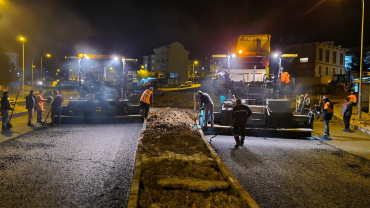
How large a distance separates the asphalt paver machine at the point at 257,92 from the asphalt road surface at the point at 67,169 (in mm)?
4494

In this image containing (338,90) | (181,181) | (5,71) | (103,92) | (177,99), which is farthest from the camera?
(5,71)

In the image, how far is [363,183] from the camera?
5.71 metres

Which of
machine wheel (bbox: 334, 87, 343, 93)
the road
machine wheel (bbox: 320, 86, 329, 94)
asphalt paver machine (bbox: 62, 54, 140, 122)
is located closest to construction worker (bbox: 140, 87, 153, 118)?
asphalt paver machine (bbox: 62, 54, 140, 122)

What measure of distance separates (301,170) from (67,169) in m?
5.41

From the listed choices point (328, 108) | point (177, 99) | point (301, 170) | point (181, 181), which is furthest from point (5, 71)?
point (301, 170)

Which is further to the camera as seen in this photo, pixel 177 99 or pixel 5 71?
pixel 5 71

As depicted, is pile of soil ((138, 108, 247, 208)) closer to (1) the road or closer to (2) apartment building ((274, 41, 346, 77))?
(1) the road

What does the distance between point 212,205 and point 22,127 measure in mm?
10738

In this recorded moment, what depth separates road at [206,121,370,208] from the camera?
194 inches

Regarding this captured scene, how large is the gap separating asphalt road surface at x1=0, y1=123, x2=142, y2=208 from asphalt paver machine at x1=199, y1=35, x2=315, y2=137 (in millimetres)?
4494

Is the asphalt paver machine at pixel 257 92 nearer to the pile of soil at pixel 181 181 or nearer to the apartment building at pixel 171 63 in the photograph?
the pile of soil at pixel 181 181

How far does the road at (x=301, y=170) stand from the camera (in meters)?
4.92

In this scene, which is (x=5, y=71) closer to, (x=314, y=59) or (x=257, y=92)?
(x=257, y=92)

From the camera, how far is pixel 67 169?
619 cm
